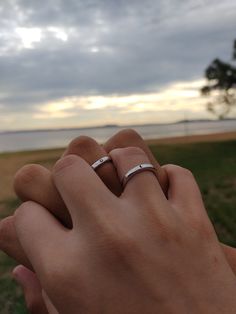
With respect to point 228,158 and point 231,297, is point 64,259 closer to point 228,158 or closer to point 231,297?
point 231,297

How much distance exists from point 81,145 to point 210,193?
367 inches

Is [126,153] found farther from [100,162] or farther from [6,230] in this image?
[6,230]

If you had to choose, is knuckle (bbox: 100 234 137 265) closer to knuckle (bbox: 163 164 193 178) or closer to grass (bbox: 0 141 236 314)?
knuckle (bbox: 163 164 193 178)

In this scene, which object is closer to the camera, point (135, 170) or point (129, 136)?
point (135, 170)

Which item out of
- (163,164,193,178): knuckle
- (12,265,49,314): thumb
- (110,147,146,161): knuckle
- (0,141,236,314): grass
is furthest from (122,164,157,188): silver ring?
(0,141,236,314): grass

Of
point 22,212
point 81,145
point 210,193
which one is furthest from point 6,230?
point 210,193

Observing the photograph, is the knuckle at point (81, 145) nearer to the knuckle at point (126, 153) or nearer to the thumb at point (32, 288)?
the knuckle at point (126, 153)

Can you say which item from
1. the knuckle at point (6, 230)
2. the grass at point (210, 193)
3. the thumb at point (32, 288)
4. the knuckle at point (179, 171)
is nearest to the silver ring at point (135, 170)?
the knuckle at point (179, 171)

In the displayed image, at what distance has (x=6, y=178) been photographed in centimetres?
1562

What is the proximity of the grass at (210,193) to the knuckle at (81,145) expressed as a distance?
4.02 m

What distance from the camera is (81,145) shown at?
99 cm

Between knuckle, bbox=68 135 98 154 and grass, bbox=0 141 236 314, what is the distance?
13.2ft

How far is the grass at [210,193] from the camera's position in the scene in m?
5.25

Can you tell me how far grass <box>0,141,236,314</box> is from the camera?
5.25 m
